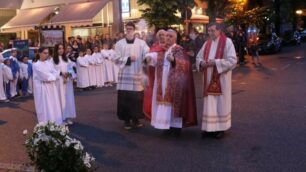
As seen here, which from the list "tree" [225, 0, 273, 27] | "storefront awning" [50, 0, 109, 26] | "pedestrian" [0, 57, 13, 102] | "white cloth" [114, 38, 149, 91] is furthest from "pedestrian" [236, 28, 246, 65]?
"white cloth" [114, 38, 149, 91]

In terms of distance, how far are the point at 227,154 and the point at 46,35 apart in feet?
44.0

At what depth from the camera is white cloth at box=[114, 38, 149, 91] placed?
31.0 ft

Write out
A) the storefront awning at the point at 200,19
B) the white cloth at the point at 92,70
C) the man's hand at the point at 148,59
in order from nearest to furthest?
the man's hand at the point at 148,59 < the white cloth at the point at 92,70 < the storefront awning at the point at 200,19

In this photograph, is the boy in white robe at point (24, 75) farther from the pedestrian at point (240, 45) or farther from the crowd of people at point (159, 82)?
the pedestrian at point (240, 45)

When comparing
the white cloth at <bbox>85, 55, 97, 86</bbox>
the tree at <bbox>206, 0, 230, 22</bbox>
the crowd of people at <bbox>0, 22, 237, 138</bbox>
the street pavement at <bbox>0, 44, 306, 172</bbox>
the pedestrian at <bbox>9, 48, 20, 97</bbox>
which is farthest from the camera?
the tree at <bbox>206, 0, 230, 22</bbox>

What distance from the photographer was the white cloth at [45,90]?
9.33 metres

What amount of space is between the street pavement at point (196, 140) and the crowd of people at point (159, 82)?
36 cm

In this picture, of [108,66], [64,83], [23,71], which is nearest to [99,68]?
[108,66]

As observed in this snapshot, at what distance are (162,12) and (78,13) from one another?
272 inches

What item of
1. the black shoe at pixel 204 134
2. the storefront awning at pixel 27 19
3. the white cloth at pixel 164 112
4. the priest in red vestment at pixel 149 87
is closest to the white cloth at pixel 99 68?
the priest in red vestment at pixel 149 87

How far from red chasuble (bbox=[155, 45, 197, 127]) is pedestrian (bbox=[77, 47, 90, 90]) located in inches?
364

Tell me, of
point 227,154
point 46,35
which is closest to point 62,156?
point 227,154

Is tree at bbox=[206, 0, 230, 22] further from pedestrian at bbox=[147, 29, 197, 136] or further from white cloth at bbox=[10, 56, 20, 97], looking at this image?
pedestrian at bbox=[147, 29, 197, 136]

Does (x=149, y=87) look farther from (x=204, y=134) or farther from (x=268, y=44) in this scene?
(x=268, y=44)
